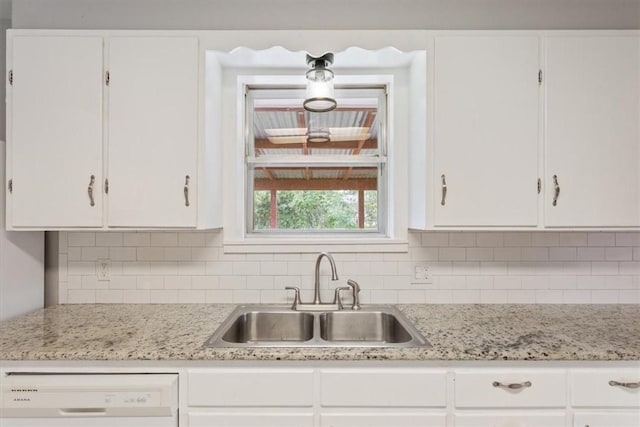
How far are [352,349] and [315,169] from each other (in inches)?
45.5

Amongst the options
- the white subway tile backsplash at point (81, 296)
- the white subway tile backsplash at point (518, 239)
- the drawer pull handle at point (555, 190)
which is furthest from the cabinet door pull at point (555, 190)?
the white subway tile backsplash at point (81, 296)

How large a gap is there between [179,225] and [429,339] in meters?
1.19

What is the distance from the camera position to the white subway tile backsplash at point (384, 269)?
6.28 ft

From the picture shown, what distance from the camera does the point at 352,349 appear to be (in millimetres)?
1278

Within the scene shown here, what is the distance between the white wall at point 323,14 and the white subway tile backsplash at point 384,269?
1.09 m

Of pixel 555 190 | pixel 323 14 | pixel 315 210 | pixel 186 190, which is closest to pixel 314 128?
pixel 315 210
